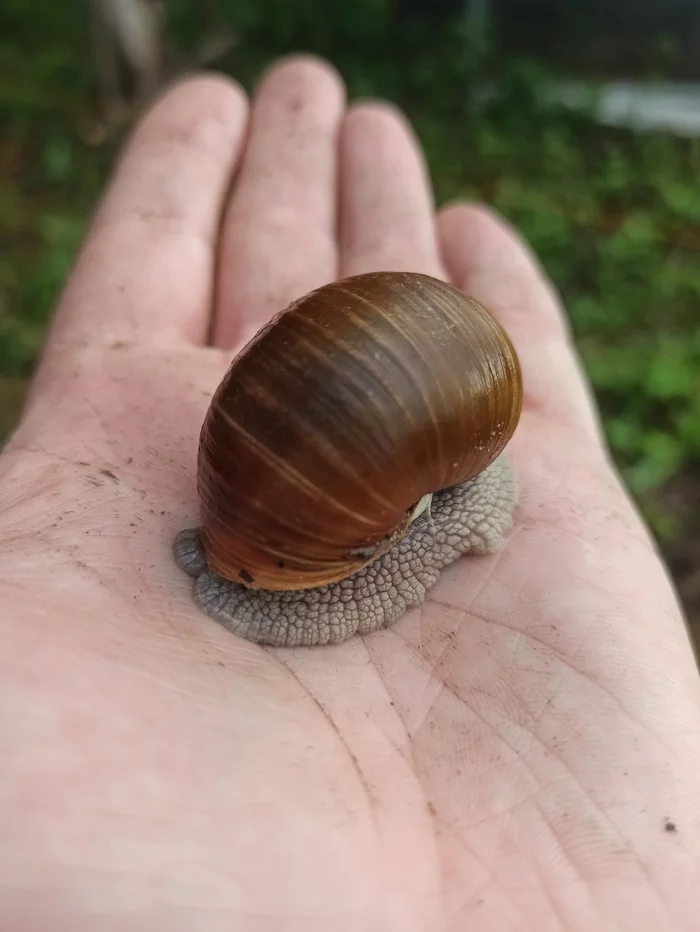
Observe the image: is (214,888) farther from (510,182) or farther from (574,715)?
(510,182)

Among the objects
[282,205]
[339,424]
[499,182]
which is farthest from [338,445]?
[499,182]

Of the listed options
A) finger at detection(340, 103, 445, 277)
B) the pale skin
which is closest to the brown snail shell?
the pale skin

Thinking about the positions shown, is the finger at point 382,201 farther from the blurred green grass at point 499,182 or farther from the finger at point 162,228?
the blurred green grass at point 499,182

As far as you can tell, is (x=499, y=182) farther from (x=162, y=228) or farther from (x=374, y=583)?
(x=374, y=583)

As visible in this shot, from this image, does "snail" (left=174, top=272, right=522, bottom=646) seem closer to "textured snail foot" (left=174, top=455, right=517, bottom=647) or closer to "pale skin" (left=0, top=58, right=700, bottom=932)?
"textured snail foot" (left=174, top=455, right=517, bottom=647)

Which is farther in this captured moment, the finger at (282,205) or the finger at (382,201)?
the finger at (382,201)

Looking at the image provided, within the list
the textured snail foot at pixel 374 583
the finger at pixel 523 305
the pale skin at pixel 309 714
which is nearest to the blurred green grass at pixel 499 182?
the finger at pixel 523 305

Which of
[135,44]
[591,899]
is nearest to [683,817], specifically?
[591,899]
